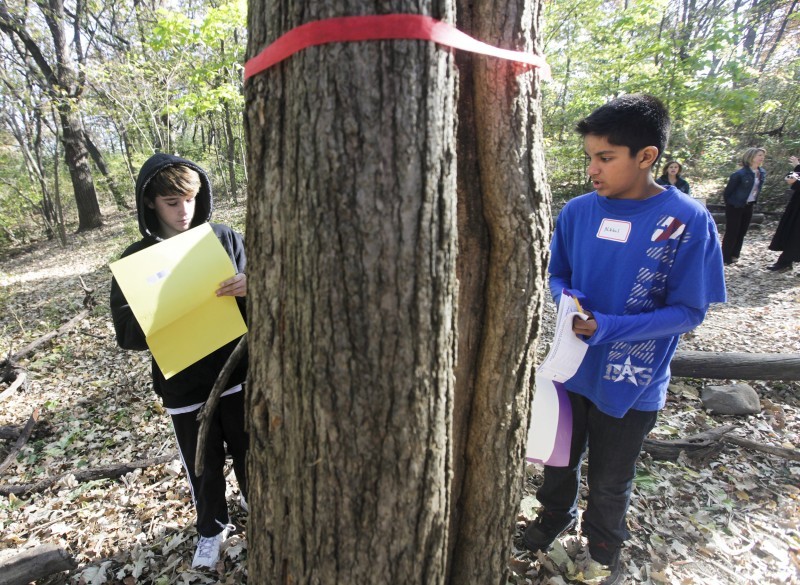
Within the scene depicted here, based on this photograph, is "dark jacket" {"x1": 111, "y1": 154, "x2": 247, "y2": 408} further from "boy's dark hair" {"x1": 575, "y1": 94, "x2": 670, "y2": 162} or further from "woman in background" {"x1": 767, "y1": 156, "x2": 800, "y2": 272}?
"woman in background" {"x1": 767, "y1": 156, "x2": 800, "y2": 272}

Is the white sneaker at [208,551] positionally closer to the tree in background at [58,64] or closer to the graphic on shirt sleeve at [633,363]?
the graphic on shirt sleeve at [633,363]

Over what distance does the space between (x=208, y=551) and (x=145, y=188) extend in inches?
78.5

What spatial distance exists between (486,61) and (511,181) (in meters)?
0.33

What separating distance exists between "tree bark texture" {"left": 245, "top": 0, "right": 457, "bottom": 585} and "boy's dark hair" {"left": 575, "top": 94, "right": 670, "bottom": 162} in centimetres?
102

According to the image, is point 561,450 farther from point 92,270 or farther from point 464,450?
point 92,270

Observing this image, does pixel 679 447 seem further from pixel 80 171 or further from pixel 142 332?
pixel 80 171

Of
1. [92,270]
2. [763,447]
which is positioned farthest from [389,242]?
[92,270]

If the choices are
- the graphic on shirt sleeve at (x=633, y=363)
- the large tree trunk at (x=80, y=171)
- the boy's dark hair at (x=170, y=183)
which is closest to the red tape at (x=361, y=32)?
the boy's dark hair at (x=170, y=183)

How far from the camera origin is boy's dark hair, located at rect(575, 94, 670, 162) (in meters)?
1.66

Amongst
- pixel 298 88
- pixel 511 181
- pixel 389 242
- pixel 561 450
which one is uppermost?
pixel 298 88

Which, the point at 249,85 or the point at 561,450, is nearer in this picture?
the point at 249,85

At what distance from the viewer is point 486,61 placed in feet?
3.63

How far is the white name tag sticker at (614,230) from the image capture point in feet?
5.76

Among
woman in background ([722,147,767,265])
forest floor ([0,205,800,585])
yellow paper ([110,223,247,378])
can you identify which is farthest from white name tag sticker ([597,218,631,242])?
woman in background ([722,147,767,265])
